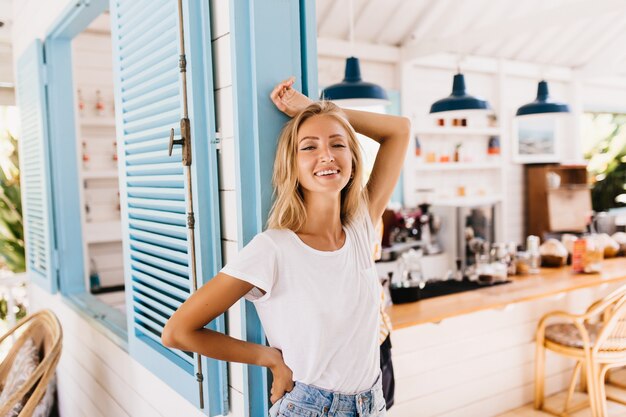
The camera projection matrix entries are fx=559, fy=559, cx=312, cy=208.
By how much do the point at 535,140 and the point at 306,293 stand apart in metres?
7.44

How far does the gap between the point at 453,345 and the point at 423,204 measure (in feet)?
11.2

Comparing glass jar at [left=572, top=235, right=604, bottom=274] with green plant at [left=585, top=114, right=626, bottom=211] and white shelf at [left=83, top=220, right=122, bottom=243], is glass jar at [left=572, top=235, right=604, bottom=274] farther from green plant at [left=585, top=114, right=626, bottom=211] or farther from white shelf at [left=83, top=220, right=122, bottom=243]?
green plant at [left=585, top=114, right=626, bottom=211]

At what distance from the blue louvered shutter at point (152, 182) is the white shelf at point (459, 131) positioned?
4941mm

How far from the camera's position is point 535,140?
8.08 meters

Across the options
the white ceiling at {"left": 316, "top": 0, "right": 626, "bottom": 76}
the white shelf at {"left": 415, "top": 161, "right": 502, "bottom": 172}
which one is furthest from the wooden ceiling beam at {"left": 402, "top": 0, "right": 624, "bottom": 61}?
the white shelf at {"left": 415, "top": 161, "right": 502, "bottom": 172}

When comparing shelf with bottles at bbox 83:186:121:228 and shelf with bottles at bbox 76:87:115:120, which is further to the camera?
shelf with bottles at bbox 83:186:121:228

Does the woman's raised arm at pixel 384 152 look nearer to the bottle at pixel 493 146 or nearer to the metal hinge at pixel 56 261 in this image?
the metal hinge at pixel 56 261

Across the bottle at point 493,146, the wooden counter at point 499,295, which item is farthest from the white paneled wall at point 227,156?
the bottle at point 493,146

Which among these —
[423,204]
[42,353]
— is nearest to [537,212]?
[423,204]

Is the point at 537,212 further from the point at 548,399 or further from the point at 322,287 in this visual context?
the point at 322,287

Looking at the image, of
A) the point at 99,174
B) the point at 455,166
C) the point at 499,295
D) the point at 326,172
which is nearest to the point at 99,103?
the point at 99,174

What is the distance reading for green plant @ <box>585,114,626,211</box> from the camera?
9039mm

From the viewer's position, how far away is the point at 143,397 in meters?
2.43

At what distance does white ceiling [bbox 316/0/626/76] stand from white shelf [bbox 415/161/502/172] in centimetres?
130
